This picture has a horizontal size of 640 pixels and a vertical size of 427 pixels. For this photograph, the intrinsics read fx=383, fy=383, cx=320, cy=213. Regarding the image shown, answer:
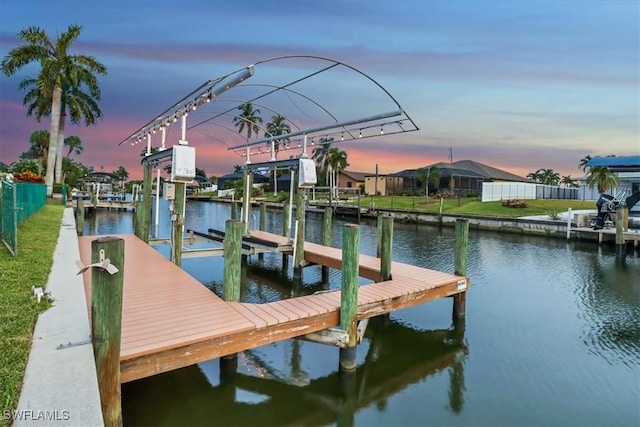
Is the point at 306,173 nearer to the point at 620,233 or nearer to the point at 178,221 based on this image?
the point at 178,221

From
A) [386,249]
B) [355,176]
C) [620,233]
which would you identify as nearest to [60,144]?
[386,249]

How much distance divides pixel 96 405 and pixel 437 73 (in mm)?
16583

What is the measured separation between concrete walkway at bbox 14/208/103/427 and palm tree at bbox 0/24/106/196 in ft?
81.8

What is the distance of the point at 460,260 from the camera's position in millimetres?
7477

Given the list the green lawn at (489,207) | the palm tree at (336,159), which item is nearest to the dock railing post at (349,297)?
the green lawn at (489,207)

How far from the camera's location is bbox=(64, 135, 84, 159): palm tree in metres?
62.1

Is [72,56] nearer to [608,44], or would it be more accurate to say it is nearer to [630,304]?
[608,44]

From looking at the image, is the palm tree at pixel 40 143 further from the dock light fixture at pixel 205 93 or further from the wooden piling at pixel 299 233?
the wooden piling at pixel 299 233

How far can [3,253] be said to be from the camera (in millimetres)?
7129

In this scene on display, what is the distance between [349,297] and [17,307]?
4014 mm

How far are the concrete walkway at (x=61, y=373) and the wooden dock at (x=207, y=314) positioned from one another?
420 millimetres

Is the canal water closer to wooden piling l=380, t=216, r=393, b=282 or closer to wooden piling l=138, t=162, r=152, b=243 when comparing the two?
wooden piling l=380, t=216, r=393, b=282

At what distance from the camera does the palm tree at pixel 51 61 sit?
78.3 feet

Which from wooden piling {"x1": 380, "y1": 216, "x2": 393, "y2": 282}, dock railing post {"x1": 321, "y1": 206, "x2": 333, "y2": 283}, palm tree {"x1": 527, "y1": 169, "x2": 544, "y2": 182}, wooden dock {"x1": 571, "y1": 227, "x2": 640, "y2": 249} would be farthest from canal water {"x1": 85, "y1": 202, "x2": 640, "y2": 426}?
palm tree {"x1": 527, "y1": 169, "x2": 544, "y2": 182}
